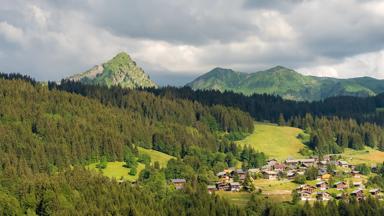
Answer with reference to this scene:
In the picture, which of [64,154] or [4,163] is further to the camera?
[64,154]

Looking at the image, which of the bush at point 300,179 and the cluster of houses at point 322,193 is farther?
the bush at point 300,179

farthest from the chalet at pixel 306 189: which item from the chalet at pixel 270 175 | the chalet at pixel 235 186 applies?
the chalet at pixel 270 175

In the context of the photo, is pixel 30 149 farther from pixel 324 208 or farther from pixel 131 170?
pixel 324 208

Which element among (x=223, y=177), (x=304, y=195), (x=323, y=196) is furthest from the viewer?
(x=223, y=177)

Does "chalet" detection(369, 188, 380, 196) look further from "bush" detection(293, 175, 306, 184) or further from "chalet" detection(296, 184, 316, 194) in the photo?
"bush" detection(293, 175, 306, 184)

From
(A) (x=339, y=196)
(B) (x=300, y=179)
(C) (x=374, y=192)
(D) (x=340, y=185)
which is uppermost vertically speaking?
(B) (x=300, y=179)

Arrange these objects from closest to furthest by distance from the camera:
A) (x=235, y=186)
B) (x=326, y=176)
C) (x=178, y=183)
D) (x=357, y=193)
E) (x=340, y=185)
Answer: (x=357, y=193) < (x=235, y=186) < (x=340, y=185) < (x=178, y=183) < (x=326, y=176)

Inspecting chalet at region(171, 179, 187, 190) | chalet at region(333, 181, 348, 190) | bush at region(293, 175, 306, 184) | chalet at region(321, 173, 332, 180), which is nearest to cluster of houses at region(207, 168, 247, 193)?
chalet at region(171, 179, 187, 190)

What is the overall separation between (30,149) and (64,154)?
1303 centimetres

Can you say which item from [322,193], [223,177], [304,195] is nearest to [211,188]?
[223,177]

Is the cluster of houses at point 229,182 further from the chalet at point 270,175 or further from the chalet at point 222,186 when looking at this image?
the chalet at point 270,175

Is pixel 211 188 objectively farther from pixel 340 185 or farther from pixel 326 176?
pixel 340 185

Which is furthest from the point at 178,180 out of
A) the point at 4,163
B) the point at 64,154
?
the point at 4,163

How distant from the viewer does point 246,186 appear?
17388 cm
